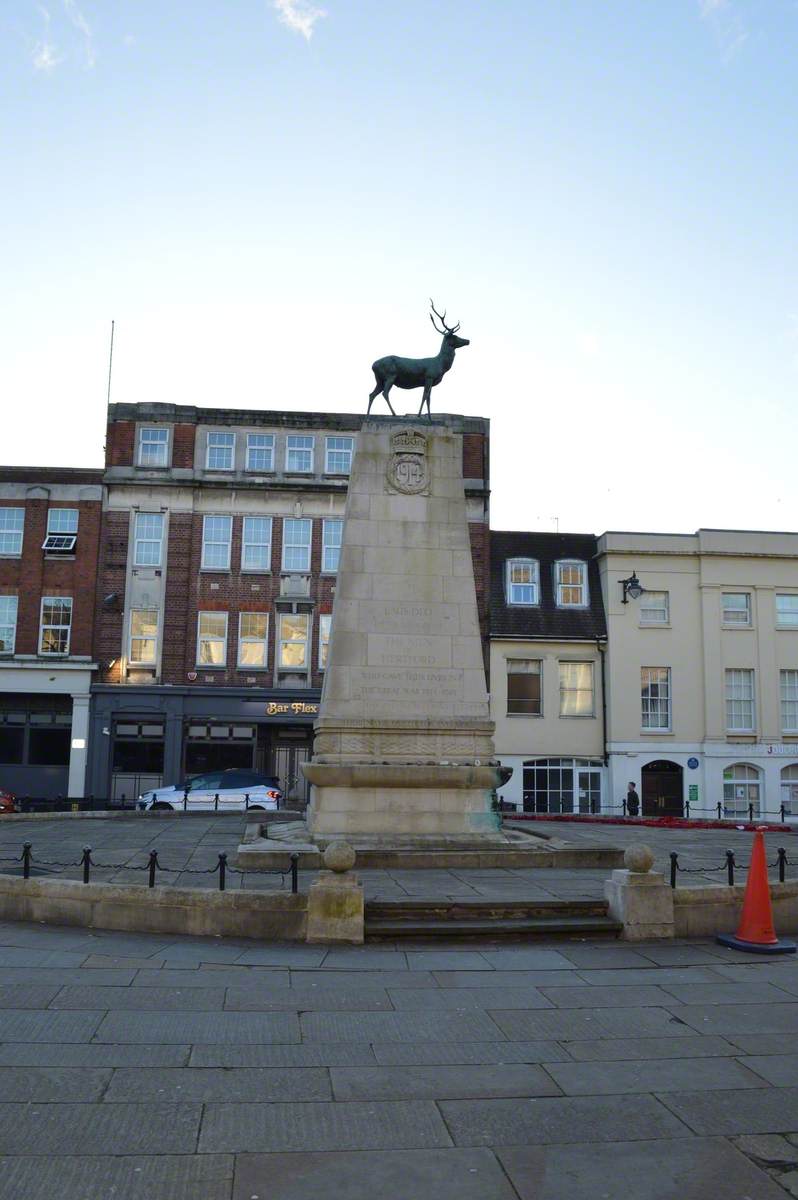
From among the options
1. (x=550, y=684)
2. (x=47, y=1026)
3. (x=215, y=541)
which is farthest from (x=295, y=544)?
(x=47, y=1026)

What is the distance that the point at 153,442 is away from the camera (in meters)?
45.1

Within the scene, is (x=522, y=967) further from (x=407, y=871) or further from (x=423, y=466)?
(x=423, y=466)

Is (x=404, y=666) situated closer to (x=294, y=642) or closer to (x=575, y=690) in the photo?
(x=294, y=642)

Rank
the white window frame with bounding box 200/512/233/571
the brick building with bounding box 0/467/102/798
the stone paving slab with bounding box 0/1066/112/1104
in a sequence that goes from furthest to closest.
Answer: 1. the white window frame with bounding box 200/512/233/571
2. the brick building with bounding box 0/467/102/798
3. the stone paving slab with bounding box 0/1066/112/1104

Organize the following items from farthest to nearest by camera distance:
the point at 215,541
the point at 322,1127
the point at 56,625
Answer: the point at 215,541 < the point at 56,625 < the point at 322,1127

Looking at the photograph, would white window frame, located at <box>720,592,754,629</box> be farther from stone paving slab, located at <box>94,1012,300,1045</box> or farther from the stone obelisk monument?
stone paving slab, located at <box>94,1012,300,1045</box>

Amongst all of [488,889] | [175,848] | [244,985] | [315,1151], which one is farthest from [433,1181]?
[175,848]

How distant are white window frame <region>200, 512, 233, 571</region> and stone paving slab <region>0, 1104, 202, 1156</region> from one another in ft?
127

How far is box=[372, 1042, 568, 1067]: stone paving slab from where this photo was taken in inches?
299

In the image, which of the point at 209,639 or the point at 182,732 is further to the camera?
the point at 209,639

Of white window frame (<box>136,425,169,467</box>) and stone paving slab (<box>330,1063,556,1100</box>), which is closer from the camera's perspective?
stone paving slab (<box>330,1063,556,1100</box>)

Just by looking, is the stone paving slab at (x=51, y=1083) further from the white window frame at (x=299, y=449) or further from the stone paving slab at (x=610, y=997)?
the white window frame at (x=299, y=449)

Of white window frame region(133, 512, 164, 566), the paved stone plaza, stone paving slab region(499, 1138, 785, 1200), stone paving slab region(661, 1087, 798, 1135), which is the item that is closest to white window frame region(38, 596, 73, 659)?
white window frame region(133, 512, 164, 566)

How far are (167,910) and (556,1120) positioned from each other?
21.7ft
